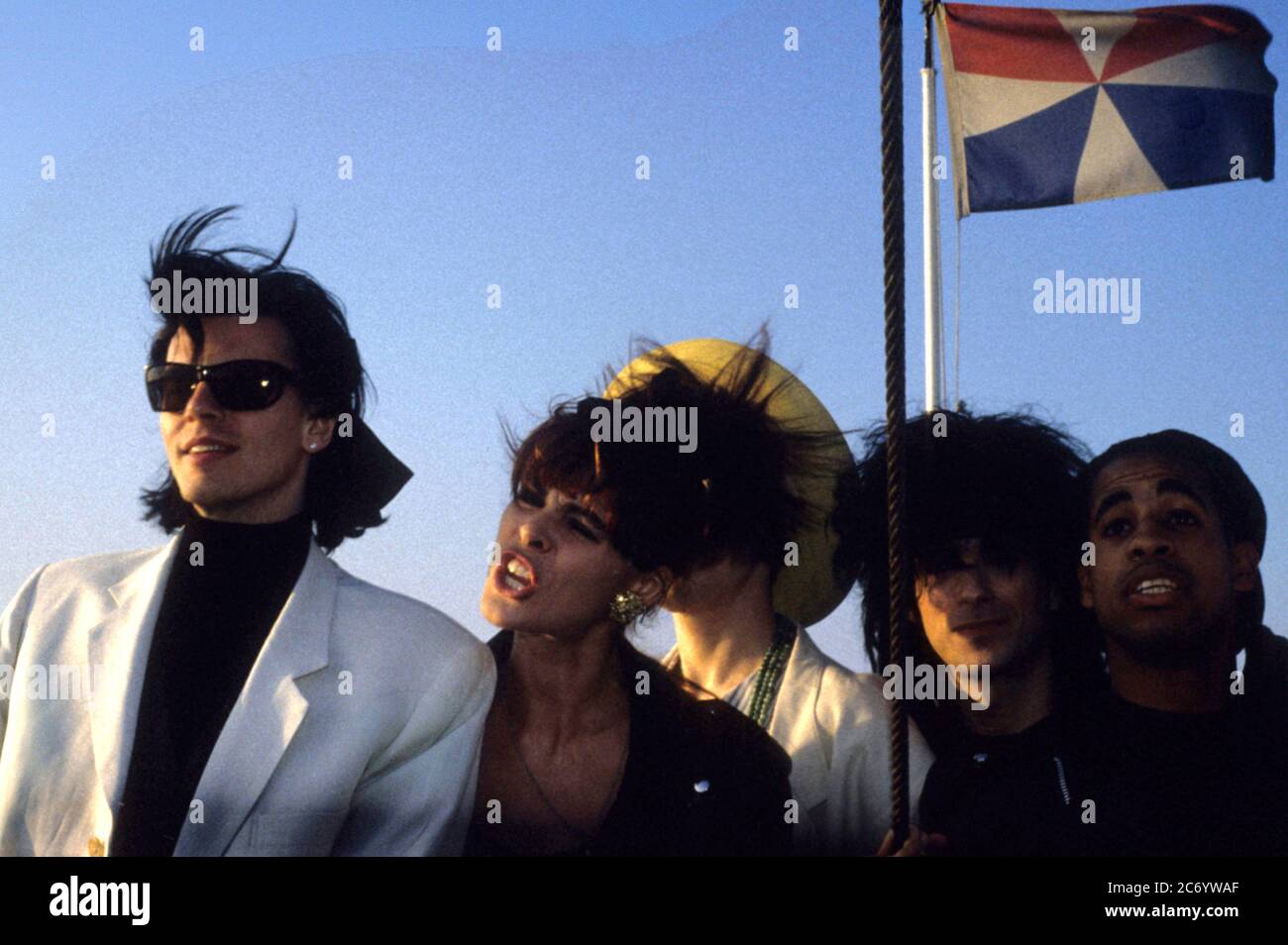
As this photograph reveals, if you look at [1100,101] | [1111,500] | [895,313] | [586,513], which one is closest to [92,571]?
[586,513]

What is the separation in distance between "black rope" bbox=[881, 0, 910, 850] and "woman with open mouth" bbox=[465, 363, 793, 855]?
439 mm

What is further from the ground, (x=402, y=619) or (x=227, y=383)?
(x=227, y=383)

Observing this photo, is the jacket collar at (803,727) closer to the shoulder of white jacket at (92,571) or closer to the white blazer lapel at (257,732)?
the white blazer lapel at (257,732)

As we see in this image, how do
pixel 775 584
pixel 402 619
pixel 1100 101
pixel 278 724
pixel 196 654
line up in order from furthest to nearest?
1. pixel 1100 101
2. pixel 775 584
3. pixel 402 619
4. pixel 196 654
5. pixel 278 724

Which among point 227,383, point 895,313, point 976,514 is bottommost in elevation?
point 976,514

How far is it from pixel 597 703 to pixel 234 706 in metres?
0.88

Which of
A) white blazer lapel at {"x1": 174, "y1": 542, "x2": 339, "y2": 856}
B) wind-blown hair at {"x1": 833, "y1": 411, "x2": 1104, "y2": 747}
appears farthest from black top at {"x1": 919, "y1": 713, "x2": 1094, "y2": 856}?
white blazer lapel at {"x1": 174, "y1": 542, "x2": 339, "y2": 856}

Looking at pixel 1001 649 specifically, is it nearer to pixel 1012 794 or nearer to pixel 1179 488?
pixel 1012 794

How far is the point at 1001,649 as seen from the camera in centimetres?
374

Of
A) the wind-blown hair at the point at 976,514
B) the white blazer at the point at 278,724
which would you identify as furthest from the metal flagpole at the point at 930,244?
the white blazer at the point at 278,724

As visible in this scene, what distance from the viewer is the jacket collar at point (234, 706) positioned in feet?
11.2

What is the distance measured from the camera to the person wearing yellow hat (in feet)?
12.2

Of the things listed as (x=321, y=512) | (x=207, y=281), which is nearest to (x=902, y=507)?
(x=321, y=512)
